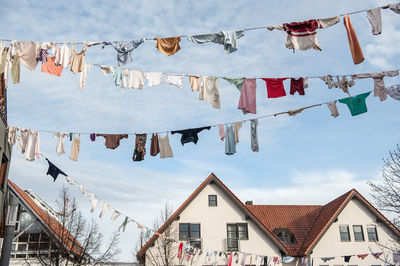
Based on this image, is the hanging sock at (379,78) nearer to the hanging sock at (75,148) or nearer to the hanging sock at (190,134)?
the hanging sock at (190,134)

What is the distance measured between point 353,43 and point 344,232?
841 inches

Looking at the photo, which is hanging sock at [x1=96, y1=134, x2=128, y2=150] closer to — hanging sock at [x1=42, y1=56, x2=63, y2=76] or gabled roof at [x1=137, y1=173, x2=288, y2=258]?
hanging sock at [x1=42, y1=56, x2=63, y2=76]

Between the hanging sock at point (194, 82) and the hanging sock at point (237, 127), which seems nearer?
the hanging sock at point (194, 82)

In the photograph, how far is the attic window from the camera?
1154 inches

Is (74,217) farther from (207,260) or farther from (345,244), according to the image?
(345,244)

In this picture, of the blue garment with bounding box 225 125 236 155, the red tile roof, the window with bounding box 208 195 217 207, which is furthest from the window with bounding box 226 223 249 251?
the blue garment with bounding box 225 125 236 155

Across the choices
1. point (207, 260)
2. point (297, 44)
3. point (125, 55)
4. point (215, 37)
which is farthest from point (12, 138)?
point (207, 260)

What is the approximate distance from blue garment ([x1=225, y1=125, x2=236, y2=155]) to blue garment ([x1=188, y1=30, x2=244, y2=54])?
404cm

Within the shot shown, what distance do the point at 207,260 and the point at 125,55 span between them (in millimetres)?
18528

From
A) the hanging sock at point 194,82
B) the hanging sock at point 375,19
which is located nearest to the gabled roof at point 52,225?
the hanging sock at point 194,82

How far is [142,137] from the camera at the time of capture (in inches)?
599

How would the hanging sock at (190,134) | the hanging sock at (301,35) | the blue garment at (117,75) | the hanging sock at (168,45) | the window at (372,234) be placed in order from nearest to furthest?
the hanging sock at (301,35) < the hanging sock at (168,45) < the blue garment at (117,75) < the hanging sock at (190,134) < the window at (372,234)

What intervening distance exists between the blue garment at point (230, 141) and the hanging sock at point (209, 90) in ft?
6.04

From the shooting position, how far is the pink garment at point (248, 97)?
12.8 metres
